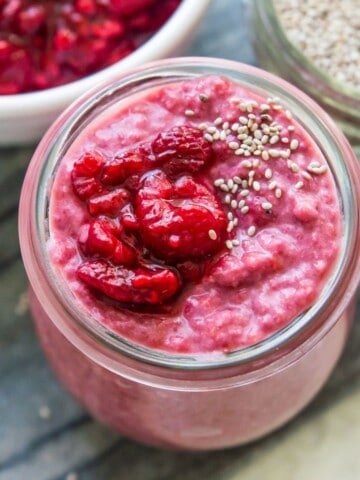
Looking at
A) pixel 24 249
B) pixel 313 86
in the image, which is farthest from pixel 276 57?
pixel 24 249

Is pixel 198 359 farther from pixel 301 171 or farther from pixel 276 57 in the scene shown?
pixel 276 57

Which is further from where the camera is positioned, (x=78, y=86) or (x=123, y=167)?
(x=78, y=86)

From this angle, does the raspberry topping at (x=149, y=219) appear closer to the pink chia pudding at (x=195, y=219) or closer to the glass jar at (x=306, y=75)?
the pink chia pudding at (x=195, y=219)

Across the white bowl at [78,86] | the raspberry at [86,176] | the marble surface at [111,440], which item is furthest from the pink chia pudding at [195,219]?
the marble surface at [111,440]

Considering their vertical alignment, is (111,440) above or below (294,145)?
below

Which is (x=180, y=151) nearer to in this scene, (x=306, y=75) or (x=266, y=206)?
(x=266, y=206)

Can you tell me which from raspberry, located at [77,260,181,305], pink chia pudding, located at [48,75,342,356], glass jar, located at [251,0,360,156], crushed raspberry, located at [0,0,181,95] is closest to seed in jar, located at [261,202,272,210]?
pink chia pudding, located at [48,75,342,356]


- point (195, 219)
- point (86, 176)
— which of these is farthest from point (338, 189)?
point (86, 176)
